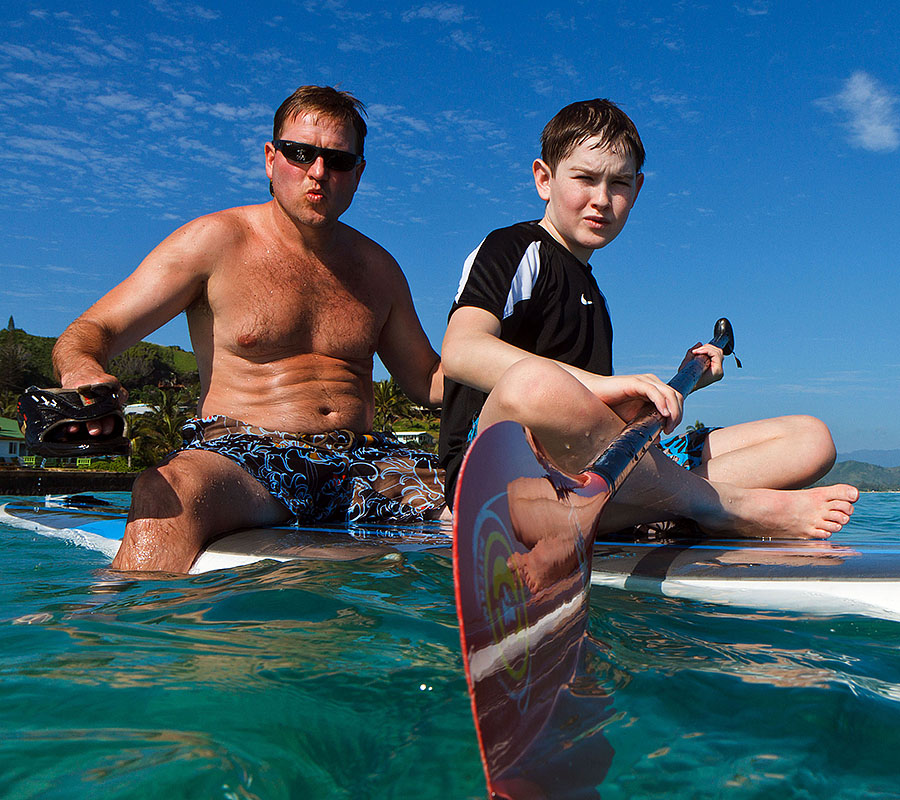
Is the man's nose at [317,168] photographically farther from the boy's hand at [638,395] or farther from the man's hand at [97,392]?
the boy's hand at [638,395]

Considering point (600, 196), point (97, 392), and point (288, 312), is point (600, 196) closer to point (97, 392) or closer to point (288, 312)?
point (288, 312)

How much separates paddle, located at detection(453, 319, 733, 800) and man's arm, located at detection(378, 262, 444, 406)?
2075 millimetres

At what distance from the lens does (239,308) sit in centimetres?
287

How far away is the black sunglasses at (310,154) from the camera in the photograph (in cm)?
296

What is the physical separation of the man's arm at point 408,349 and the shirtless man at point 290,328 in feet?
0.36

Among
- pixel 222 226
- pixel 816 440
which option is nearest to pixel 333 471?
pixel 222 226

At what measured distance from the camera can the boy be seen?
7.33 ft

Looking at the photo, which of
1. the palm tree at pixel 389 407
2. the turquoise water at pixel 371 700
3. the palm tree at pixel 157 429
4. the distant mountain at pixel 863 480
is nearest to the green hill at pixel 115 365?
the palm tree at pixel 157 429

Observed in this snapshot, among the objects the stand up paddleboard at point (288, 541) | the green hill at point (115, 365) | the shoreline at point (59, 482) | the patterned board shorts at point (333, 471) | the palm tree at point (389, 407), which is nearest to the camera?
the stand up paddleboard at point (288, 541)

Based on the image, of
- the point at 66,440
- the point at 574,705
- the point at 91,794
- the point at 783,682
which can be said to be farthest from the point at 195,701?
the point at 66,440

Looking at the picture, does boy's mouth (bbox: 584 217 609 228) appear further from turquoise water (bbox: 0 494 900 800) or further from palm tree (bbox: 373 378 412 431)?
palm tree (bbox: 373 378 412 431)

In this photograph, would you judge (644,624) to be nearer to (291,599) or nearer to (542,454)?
(542,454)

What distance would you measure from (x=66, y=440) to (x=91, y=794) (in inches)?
53.3

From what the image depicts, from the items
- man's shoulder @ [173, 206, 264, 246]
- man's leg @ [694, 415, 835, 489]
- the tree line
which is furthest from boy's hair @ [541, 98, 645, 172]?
the tree line
